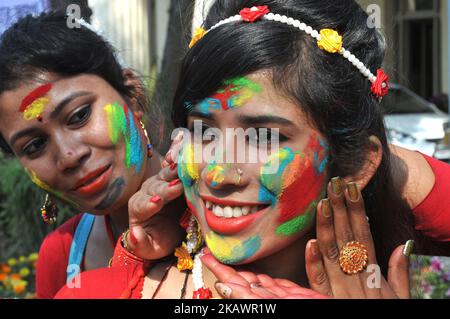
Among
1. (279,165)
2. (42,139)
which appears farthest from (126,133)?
(279,165)

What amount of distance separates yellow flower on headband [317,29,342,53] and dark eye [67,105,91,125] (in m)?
0.98

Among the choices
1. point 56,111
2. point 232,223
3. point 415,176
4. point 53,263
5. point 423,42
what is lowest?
point 423,42

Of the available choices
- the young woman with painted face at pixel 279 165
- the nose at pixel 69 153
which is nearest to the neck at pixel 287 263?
the young woman with painted face at pixel 279 165

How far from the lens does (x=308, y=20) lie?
2.02m

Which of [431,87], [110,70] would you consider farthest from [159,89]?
[431,87]

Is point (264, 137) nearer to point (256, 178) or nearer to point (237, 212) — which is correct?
point (256, 178)

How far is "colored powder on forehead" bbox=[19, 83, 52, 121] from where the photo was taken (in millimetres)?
2418

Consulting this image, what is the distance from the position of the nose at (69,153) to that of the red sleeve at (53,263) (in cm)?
69

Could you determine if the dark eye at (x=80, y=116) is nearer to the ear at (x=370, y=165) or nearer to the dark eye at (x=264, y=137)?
the dark eye at (x=264, y=137)

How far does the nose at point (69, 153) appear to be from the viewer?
7.97 ft

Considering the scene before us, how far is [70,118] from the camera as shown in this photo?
2.47 metres

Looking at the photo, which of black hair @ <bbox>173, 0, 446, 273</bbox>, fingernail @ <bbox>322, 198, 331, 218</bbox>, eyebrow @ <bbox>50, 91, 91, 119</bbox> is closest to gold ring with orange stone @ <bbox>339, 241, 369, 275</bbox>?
fingernail @ <bbox>322, 198, 331, 218</bbox>

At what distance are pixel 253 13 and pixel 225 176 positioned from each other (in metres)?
0.51
